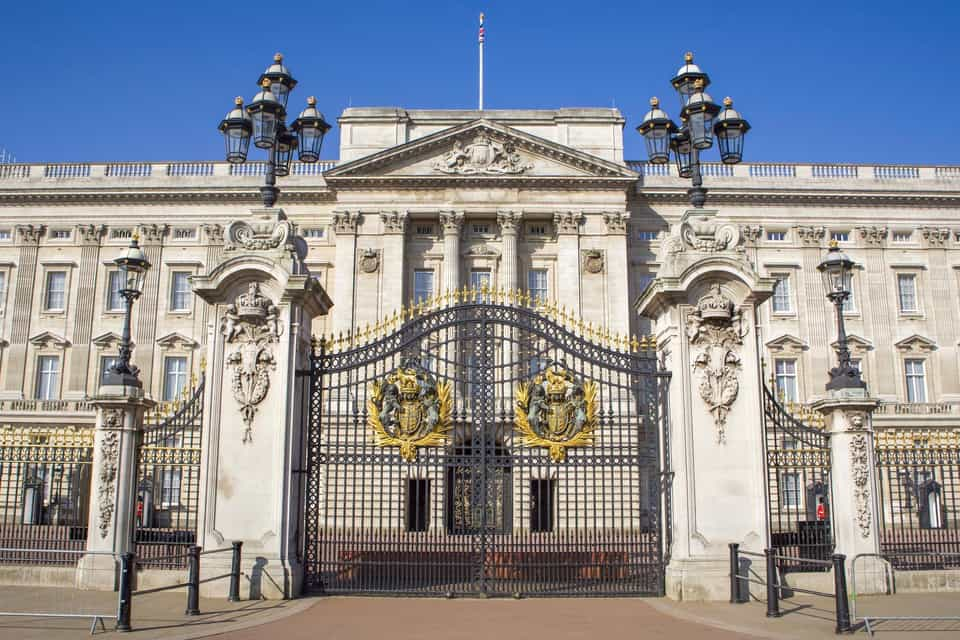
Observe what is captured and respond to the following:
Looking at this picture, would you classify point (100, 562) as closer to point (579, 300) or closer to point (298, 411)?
point (298, 411)

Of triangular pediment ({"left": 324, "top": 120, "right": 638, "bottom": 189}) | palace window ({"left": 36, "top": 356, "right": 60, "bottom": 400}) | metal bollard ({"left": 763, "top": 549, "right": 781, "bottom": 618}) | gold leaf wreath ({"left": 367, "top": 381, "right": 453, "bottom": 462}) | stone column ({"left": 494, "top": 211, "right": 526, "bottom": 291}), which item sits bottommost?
metal bollard ({"left": 763, "top": 549, "right": 781, "bottom": 618})

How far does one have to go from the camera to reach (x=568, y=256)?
145ft

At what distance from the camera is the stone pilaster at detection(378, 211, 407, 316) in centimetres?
4312

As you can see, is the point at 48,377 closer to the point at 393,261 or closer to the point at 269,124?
the point at 393,261

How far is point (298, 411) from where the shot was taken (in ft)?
46.7

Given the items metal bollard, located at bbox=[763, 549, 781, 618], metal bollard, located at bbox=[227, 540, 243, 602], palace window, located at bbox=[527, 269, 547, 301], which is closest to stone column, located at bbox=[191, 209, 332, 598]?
metal bollard, located at bbox=[227, 540, 243, 602]

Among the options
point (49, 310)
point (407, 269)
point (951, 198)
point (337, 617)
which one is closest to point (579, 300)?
point (407, 269)

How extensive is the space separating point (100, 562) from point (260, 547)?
3.25 m

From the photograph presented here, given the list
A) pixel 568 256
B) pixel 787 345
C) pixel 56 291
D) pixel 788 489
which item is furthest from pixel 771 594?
pixel 56 291

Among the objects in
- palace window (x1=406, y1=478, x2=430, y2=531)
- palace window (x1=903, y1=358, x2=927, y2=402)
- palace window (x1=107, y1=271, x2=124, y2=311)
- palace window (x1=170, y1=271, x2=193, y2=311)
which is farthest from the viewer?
palace window (x1=107, y1=271, x2=124, y2=311)

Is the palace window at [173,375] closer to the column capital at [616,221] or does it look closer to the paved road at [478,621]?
the column capital at [616,221]

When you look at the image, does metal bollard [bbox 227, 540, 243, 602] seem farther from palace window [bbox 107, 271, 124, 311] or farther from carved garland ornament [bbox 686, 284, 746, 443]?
palace window [bbox 107, 271, 124, 311]

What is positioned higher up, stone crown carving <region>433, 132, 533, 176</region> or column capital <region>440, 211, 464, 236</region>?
stone crown carving <region>433, 132, 533, 176</region>

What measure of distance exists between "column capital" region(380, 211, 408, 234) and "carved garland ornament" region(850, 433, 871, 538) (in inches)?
1269
